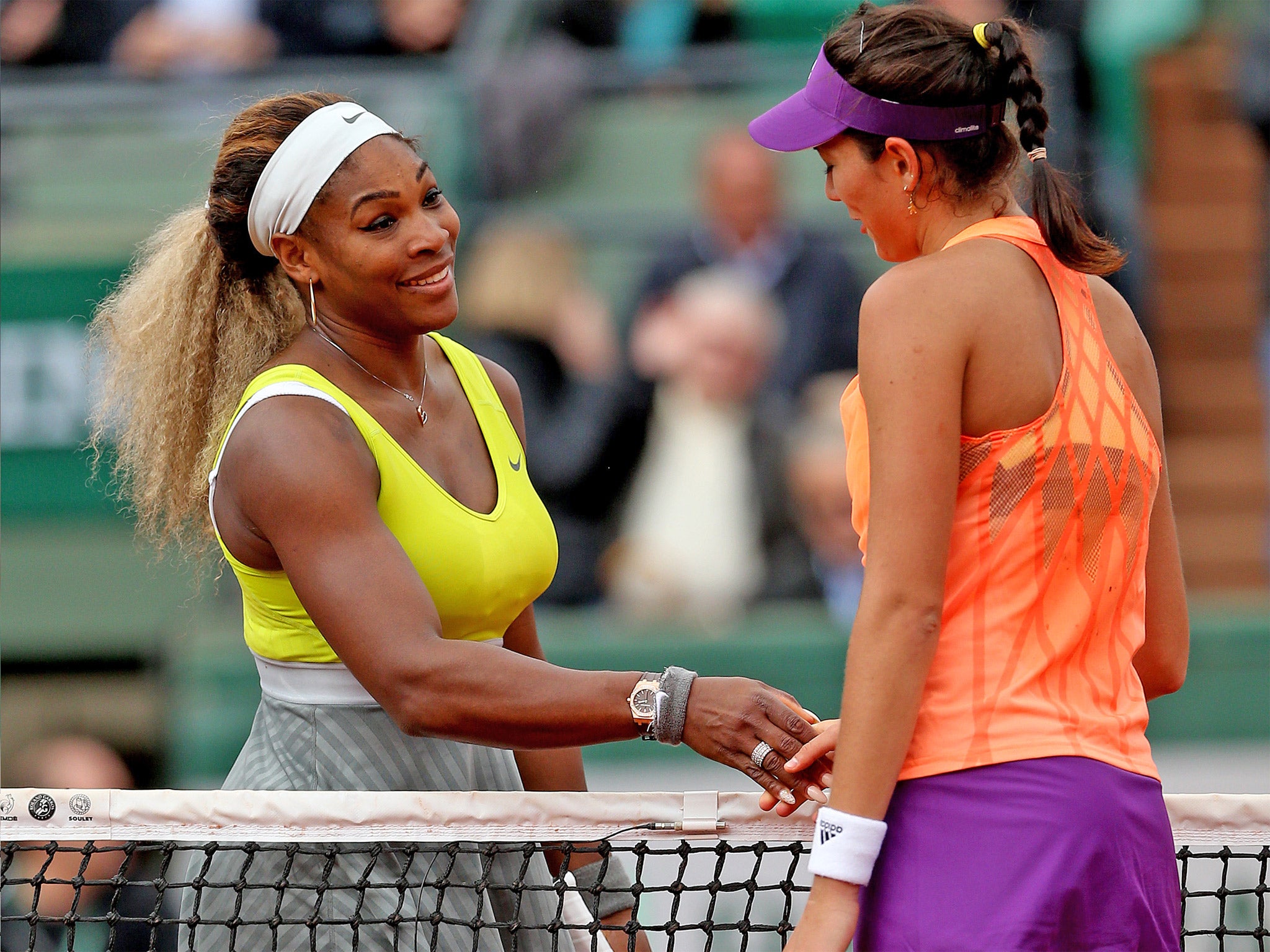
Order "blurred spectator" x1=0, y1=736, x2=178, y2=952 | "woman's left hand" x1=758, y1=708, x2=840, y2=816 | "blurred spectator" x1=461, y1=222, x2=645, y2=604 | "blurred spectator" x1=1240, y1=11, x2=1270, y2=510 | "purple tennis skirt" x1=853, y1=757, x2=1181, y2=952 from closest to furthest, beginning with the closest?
1. "purple tennis skirt" x1=853, y1=757, x2=1181, y2=952
2. "woman's left hand" x1=758, y1=708, x2=840, y2=816
3. "blurred spectator" x1=0, y1=736, x2=178, y2=952
4. "blurred spectator" x1=461, y1=222, x2=645, y2=604
5. "blurred spectator" x1=1240, y1=11, x2=1270, y2=510

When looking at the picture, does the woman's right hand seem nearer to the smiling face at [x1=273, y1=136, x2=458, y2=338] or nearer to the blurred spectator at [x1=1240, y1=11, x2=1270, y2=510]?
the smiling face at [x1=273, y1=136, x2=458, y2=338]

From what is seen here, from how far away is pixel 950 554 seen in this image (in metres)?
1.86

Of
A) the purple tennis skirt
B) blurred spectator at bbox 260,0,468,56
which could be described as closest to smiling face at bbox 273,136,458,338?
the purple tennis skirt

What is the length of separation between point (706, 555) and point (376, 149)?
11.4 ft

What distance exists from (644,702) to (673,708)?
38 mm

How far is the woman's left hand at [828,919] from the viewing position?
71.0 inches

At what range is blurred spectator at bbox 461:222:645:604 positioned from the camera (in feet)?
19.2

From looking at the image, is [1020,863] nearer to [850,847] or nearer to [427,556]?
[850,847]

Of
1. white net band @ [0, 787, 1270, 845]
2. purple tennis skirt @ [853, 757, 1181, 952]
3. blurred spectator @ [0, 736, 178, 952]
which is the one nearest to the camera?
purple tennis skirt @ [853, 757, 1181, 952]

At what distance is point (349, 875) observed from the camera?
229 centimetres

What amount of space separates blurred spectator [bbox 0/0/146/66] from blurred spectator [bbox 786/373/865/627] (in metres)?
4.08

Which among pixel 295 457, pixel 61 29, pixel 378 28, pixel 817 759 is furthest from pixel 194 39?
pixel 817 759

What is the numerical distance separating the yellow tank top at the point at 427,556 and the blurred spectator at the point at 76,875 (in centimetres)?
206

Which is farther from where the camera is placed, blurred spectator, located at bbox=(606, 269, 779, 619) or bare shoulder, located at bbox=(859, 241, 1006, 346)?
blurred spectator, located at bbox=(606, 269, 779, 619)
